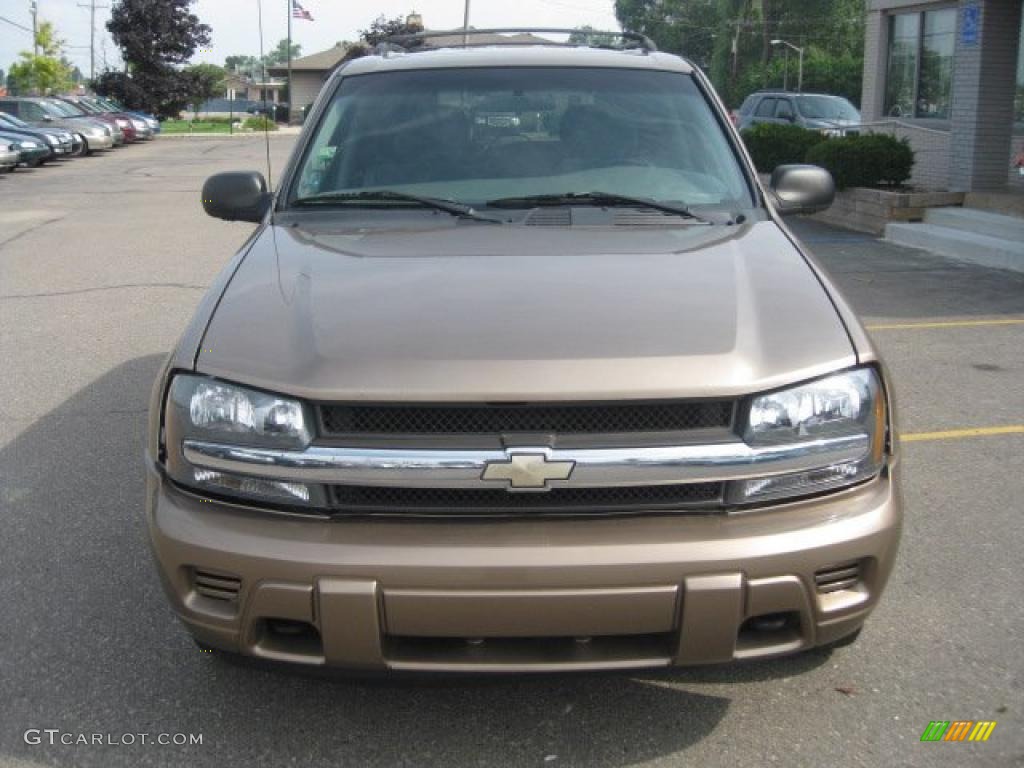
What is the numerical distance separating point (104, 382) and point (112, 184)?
18980mm

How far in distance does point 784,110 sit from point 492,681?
21724 millimetres

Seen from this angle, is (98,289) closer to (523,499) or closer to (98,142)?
(523,499)

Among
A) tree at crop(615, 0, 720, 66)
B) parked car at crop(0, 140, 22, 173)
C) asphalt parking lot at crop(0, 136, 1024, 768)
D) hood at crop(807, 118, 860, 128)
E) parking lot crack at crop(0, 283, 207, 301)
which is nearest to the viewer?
asphalt parking lot at crop(0, 136, 1024, 768)

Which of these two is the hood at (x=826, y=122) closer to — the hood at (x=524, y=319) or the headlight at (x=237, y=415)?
the hood at (x=524, y=319)

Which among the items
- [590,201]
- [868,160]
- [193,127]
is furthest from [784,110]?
[193,127]

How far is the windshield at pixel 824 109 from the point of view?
22438 mm

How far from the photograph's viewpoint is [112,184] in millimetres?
24500

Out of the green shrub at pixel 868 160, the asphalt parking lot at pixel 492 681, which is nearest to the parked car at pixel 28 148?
the green shrub at pixel 868 160

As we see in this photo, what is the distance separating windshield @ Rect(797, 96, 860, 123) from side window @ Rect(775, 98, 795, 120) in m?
0.18

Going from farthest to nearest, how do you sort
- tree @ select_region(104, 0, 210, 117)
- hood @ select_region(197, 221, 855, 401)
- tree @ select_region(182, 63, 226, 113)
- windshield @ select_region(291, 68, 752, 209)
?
1. tree @ select_region(182, 63, 226, 113)
2. tree @ select_region(104, 0, 210, 117)
3. windshield @ select_region(291, 68, 752, 209)
4. hood @ select_region(197, 221, 855, 401)

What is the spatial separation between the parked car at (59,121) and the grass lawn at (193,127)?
2160cm

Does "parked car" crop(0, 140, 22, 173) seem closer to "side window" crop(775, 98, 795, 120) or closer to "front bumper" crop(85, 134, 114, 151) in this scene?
"front bumper" crop(85, 134, 114, 151)

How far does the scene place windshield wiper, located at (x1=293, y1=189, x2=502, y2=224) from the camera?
3859 mm

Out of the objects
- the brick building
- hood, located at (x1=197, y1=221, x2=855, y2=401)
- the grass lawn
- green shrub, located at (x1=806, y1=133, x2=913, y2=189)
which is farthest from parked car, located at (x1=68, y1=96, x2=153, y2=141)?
hood, located at (x1=197, y1=221, x2=855, y2=401)
